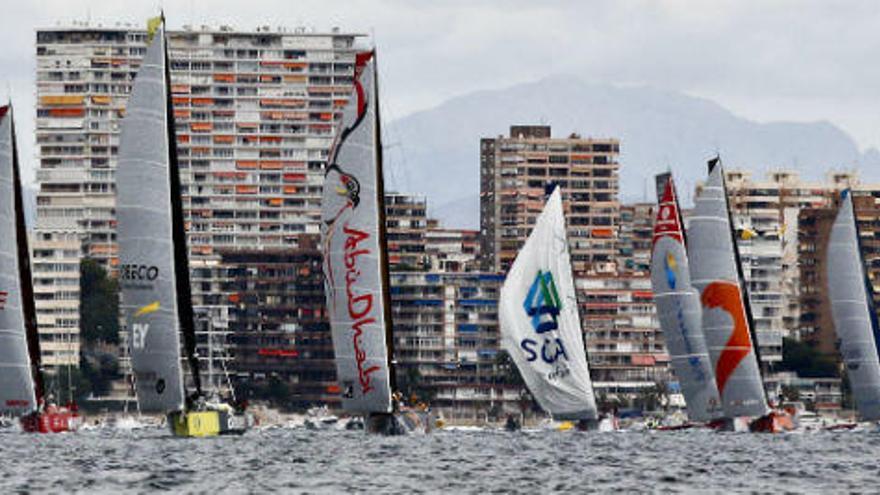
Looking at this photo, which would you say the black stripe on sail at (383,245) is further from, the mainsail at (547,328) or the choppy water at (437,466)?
the mainsail at (547,328)

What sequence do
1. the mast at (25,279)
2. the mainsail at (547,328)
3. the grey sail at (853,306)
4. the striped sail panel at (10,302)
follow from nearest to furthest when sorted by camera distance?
the striped sail panel at (10,302) < the mast at (25,279) < the mainsail at (547,328) < the grey sail at (853,306)

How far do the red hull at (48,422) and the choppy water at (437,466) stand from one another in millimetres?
7018

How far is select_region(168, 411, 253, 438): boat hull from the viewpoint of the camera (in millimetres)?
97375

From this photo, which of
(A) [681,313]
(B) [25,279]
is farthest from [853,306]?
(B) [25,279]

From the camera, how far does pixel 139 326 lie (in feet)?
310

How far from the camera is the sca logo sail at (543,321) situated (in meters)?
114

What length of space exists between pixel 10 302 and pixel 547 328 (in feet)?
77.1

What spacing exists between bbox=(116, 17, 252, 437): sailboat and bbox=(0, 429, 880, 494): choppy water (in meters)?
2.98

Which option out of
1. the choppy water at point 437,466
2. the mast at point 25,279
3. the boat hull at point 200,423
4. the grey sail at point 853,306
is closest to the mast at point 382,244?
the choppy water at point 437,466

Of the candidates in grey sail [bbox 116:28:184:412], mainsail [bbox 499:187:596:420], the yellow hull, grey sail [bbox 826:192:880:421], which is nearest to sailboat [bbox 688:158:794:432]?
mainsail [bbox 499:187:596:420]

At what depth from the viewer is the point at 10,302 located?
110188 millimetres

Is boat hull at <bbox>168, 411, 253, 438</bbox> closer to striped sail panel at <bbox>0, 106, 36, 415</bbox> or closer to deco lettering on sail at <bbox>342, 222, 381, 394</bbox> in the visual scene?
deco lettering on sail at <bbox>342, 222, 381, 394</bbox>

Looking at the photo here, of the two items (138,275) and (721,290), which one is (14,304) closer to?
(138,275)

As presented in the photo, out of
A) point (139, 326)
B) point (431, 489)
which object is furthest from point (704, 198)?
point (431, 489)
